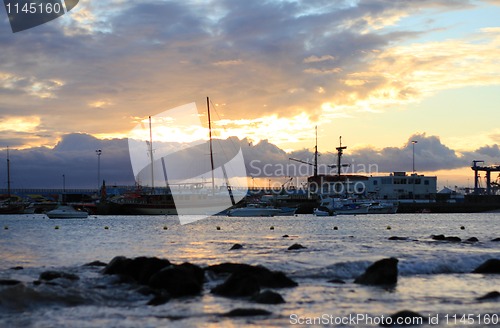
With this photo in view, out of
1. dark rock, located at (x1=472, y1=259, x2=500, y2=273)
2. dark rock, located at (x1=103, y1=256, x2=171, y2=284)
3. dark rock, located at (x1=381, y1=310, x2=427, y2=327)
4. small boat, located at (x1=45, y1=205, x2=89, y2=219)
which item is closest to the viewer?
dark rock, located at (x1=381, y1=310, x2=427, y2=327)

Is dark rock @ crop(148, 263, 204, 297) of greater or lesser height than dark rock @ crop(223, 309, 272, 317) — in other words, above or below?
above

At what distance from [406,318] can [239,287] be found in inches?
268

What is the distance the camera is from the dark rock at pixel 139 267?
2534 cm

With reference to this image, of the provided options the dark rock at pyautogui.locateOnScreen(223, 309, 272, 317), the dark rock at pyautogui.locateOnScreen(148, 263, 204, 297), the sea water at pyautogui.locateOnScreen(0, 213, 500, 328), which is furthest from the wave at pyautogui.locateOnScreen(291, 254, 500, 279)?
the dark rock at pyautogui.locateOnScreen(223, 309, 272, 317)

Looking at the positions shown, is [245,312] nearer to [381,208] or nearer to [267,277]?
[267,277]

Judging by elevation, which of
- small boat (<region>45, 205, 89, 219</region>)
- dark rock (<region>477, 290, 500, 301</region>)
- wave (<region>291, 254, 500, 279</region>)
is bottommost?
small boat (<region>45, 205, 89, 219</region>)

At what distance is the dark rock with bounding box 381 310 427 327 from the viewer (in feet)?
59.8

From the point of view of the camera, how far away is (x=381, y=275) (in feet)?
85.0

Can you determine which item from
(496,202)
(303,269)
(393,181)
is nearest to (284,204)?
(393,181)

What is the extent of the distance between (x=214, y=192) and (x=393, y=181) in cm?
5433

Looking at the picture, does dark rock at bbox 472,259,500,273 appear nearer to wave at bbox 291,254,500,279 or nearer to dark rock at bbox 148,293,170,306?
wave at bbox 291,254,500,279

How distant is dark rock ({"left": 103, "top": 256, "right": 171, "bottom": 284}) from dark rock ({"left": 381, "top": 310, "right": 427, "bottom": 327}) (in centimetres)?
1053

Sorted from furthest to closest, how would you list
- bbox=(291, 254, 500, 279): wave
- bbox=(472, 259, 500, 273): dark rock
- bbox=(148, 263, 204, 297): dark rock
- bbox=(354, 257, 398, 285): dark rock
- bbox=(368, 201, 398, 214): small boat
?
bbox=(368, 201, 398, 214): small boat
bbox=(472, 259, 500, 273): dark rock
bbox=(291, 254, 500, 279): wave
bbox=(354, 257, 398, 285): dark rock
bbox=(148, 263, 204, 297): dark rock

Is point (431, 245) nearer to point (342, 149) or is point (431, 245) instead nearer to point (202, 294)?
point (202, 294)
